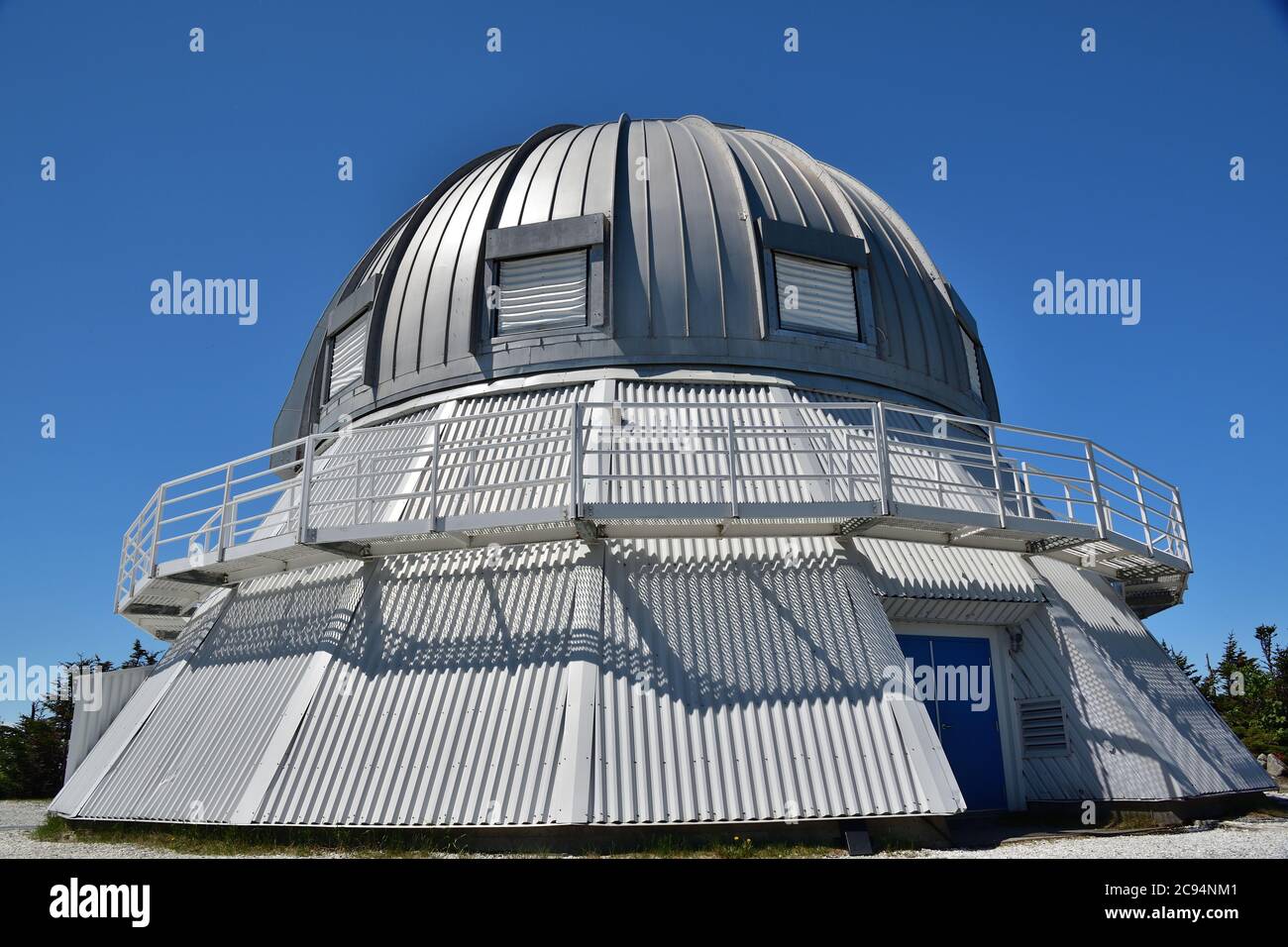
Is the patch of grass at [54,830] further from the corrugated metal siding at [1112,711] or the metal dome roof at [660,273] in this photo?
the corrugated metal siding at [1112,711]

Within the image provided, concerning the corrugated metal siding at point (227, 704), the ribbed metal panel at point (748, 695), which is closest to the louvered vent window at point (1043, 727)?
the ribbed metal panel at point (748, 695)

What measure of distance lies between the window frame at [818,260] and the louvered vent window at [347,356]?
682 centimetres

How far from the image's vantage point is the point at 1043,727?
1280 cm

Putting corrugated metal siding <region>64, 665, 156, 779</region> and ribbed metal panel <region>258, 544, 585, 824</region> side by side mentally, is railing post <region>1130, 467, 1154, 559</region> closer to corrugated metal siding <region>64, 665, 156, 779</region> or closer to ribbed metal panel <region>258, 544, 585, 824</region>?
ribbed metal panel <region>258, 544, 585, 824</region>

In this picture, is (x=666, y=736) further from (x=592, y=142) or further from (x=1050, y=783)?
(x=592, y=142)

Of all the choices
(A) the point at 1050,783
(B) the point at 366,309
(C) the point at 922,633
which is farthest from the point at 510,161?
(A) the point at 1050,783

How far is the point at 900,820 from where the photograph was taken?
9.75 metres

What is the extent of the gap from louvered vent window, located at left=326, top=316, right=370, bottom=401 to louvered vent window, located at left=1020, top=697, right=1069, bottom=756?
1165cm

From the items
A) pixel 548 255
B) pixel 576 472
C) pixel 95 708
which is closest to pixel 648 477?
pixel 576 472

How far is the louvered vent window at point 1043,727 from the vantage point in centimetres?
1260

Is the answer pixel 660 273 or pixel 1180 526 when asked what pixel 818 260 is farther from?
pixel 1180 526

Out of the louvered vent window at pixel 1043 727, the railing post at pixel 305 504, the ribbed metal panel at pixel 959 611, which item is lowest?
the louvered vent window at pixel 1043 727

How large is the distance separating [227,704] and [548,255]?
7.82 meters
